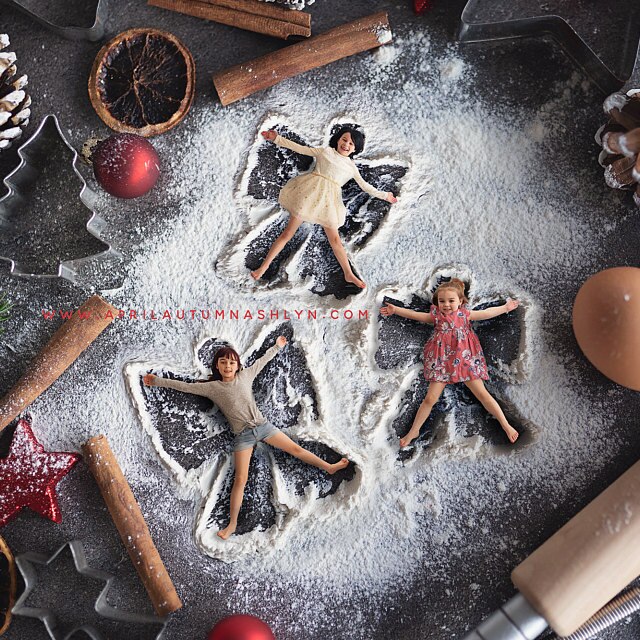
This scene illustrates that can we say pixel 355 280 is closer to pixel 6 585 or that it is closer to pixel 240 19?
pixel 240 19

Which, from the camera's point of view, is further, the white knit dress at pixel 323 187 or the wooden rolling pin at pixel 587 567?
the white knit dress at pixel 323 187

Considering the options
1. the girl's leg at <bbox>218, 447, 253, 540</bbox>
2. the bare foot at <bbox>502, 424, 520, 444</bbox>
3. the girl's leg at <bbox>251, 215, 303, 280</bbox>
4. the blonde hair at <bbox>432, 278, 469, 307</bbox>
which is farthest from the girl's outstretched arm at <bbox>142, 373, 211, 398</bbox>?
the bare foot at <bbox>502, 424, 520, 444</bbox>

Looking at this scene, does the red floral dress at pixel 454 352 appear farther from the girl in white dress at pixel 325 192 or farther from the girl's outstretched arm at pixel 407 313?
the girl in white dress at pixel 325 192

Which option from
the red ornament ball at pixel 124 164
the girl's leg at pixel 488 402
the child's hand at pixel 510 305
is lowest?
the girl's leg at pixel 488 402

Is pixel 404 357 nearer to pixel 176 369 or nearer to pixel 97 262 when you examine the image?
pixel 176 369

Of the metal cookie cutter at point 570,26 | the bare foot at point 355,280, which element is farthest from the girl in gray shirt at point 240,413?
the metal cookie cutter at point 570,26

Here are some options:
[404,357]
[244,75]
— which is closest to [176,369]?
[404,357]

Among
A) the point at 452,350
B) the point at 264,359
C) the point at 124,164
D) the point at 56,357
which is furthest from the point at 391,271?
the point at 56,357

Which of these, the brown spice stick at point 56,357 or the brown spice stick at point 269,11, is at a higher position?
the brown spice stick at point 269,11
